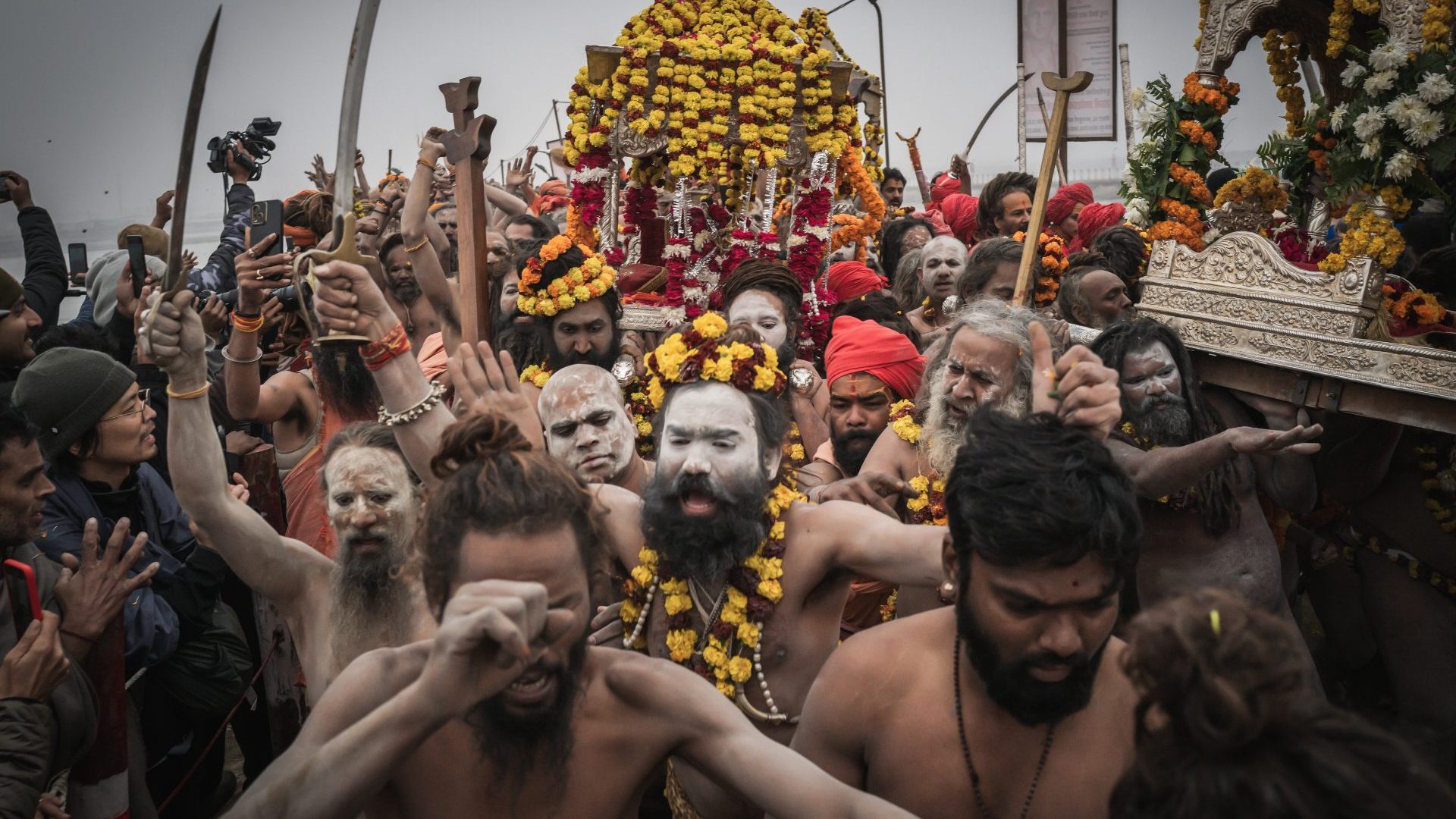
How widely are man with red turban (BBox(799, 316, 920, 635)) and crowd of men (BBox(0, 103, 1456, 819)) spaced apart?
20 mm

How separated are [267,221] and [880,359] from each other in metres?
2.94

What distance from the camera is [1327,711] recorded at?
5.21 feet

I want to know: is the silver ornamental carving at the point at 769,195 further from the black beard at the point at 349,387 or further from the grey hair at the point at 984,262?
the black beard at the point at 349,387

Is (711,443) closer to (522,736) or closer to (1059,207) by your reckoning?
(522,736)

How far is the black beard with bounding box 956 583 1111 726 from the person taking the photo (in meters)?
2.34

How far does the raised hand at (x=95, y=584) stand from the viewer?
3.27 meters

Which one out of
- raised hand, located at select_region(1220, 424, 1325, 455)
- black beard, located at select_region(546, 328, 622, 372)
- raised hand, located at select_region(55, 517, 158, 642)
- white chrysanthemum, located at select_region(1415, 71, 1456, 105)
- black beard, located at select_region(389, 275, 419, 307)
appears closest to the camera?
raised hand, located at select_region(55, 517, 158, 642)

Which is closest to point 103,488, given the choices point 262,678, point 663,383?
point 262,678

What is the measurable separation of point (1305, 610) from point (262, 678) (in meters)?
6.61

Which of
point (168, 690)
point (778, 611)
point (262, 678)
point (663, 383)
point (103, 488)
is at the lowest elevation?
point (262, 678)

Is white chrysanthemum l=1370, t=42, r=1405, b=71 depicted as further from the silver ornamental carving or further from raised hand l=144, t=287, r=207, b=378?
raised hand l=144, t=287, r=207, b=378

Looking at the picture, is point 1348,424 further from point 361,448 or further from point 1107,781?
point 361,448

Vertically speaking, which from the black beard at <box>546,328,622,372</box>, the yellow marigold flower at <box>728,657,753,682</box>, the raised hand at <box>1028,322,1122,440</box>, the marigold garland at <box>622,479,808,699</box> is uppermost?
the raised hand at <box>1028,322,1122,440</box>

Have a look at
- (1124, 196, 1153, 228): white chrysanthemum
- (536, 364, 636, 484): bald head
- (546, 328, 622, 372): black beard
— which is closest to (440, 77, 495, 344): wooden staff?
(536, 364, 636, 484): bald head
